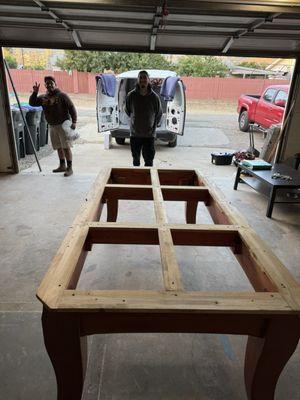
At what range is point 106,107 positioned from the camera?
6266mm

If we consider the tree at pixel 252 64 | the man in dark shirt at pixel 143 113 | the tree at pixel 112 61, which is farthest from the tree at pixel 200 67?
the man in dark shirt at pixel 143 113

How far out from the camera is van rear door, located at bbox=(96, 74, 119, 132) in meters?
6.02

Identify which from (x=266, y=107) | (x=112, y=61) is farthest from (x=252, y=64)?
(x=266, y=107)

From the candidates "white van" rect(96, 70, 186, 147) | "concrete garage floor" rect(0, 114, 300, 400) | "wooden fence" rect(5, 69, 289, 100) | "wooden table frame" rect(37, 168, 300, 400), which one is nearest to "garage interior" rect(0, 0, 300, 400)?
"concrete garage floor" rect(0, 114, 300, 400)

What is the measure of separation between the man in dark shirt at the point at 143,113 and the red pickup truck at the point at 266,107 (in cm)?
452

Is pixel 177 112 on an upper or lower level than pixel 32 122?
upper

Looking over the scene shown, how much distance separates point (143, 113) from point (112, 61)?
13507 millimetres

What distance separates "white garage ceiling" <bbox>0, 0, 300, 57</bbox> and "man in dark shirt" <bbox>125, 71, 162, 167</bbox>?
1.97ft

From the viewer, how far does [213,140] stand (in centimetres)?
842

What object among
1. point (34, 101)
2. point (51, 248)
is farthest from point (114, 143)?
point (51, 248)

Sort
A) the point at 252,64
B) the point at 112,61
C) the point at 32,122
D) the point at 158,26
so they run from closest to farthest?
the point at 158,26 < the point at 32,122 < the point at 112,61 < the point at 252,64

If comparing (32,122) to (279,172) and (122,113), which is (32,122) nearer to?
(122,113)

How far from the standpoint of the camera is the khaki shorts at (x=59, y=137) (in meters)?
4.51

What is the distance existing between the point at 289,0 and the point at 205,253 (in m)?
2.13
